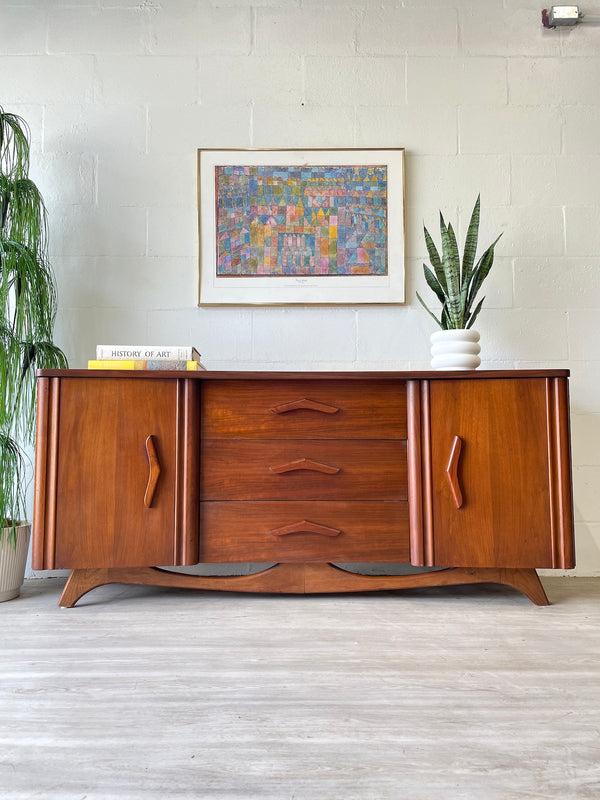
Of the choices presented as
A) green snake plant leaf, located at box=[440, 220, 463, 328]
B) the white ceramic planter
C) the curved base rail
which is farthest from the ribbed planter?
green snake plant leaf, located at box=[440, 220, 463, 328]

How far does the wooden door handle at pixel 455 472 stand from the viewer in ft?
4.90

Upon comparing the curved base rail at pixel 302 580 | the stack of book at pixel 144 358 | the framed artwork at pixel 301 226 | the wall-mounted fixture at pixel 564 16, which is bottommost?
the curved base rail at pixel 302 580

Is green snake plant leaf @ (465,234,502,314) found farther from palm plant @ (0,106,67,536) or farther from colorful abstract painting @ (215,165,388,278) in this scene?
palm plant @ (0,106,67,536)

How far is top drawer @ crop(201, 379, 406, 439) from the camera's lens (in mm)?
1548

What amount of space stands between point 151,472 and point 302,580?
0.53m

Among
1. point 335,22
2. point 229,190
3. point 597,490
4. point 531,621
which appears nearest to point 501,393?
point 531,621

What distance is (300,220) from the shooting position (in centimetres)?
201

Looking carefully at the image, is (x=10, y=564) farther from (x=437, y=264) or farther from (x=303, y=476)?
(x=437, y=264)

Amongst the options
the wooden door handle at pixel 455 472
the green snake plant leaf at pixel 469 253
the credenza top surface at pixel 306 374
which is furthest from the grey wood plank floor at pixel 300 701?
the green snake plant leaf at pixel 469 253

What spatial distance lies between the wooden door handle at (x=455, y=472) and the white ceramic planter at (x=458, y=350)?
273mm

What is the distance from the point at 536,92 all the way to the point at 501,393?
132 cm

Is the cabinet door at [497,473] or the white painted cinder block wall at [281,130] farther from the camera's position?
the white painted cinder block wall at [281,130]

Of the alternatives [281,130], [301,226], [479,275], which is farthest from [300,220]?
[479,275]

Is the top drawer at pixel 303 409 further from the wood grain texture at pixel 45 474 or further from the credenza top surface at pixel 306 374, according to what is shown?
the wood grain texture at pixel 45 474
